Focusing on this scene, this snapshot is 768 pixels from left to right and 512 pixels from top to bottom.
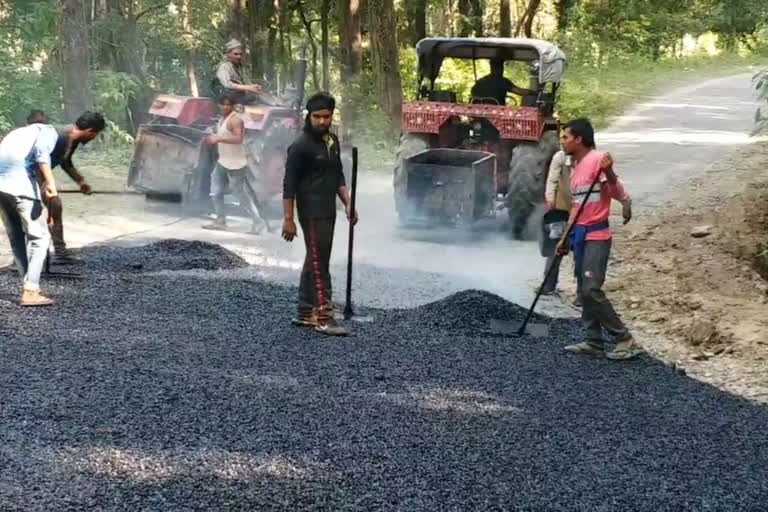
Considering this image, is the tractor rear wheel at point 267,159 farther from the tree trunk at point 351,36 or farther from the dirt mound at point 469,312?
the tree trunk at point 351,36

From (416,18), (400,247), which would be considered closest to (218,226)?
(400,247)

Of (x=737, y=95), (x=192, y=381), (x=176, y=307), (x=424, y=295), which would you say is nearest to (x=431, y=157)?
(x=424, y=295)

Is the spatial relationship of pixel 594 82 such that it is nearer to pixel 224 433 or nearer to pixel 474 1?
pixel 474 1

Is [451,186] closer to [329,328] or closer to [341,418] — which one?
[329,328]

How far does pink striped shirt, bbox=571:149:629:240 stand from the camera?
6914 millimetres

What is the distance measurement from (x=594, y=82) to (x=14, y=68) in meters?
17.2

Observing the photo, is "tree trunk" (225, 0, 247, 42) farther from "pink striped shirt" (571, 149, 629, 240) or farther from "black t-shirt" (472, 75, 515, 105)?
"pink striped shirt" (571, 149, 629, 240)

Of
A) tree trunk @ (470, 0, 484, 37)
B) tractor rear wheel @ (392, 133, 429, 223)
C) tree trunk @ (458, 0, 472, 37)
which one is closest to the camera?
tractor rear wheel @ (392, 133, 429, 223)

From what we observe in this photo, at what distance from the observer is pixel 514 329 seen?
7.71 m

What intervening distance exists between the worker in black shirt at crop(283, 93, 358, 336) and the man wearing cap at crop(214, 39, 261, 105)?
18.5ft

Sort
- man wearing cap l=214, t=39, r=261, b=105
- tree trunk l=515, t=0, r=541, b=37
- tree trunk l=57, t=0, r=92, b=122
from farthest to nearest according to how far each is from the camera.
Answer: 1. tree trunk l=515, t=0, r=541, b=37
2. tree trunk l=57, t=0, r=92, b=122
3. man wearing cap l=214, t=39, r=261, b=105

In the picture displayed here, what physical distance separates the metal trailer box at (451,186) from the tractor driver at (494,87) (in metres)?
1.26

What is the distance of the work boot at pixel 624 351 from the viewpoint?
22.8ft

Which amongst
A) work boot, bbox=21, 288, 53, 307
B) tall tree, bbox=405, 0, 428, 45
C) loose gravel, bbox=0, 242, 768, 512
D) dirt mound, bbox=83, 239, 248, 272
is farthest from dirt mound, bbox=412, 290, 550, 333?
tall tree, bbox=405, 0, 428, 45
